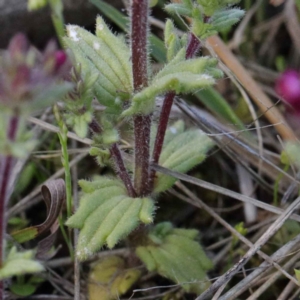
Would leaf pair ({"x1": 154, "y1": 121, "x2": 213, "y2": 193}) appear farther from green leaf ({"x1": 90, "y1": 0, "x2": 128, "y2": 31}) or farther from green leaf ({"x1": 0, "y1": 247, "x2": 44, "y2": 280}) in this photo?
green leaf ({"x1": 0, "y1": 247, "x2": 44, "y2": 280})

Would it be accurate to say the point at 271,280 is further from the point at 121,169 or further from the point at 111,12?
the point at 111,12

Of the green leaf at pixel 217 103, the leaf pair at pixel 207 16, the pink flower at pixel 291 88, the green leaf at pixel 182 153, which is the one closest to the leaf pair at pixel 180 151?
the green leaf at pixel 182 153

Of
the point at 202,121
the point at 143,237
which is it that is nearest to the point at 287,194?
the point at 202,121

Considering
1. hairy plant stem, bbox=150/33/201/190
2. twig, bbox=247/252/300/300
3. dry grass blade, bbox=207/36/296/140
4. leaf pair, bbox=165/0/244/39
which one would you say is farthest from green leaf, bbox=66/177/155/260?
dry grass blade, bbox=207/36/296/140

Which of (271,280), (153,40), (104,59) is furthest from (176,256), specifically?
(153,40)

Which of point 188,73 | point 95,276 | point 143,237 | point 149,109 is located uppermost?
point 188,73

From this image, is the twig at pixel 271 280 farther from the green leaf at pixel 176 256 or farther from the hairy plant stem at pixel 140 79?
the hairy plant stem at pixel 140 79

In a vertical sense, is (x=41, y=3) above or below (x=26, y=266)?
above

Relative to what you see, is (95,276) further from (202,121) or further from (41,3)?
(41,3)
